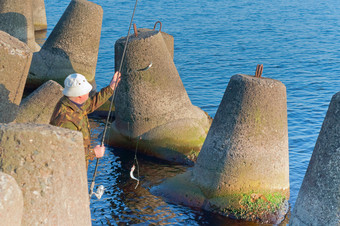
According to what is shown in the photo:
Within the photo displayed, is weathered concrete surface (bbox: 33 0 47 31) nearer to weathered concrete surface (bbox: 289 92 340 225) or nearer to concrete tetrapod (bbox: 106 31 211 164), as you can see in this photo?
concrete tetrapod (bbox: 106 31 211 164)

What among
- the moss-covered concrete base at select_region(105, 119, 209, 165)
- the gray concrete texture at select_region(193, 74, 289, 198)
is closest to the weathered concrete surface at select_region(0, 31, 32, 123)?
the gray concrete texture at select_region(193, 74, 289, 198)

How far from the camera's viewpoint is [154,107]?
414 inches

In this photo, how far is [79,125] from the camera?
6410 millimetres

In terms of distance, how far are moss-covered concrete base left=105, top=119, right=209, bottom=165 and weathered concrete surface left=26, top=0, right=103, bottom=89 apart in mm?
4772

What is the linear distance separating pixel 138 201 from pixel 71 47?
7173 millimetres

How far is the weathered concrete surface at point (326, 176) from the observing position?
590 centimetres

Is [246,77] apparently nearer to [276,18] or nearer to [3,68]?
[3,68]

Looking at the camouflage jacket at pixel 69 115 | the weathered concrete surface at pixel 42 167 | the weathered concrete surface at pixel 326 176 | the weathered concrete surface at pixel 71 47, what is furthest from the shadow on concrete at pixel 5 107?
the weathered concrete surface at pixel 71 47

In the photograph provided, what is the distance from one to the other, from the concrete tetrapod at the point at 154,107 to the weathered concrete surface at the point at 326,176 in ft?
14.1

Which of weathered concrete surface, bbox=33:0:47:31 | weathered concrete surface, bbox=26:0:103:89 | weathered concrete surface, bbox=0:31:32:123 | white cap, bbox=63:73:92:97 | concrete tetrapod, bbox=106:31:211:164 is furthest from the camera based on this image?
weathered concrete surface, bbox=33:0:47:31

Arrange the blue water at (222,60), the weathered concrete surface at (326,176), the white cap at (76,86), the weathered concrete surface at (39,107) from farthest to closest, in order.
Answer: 1. the weathered concrete surface at (39,107)
2. the blue water at (222,60)
3. the white cap at (76,86)
4. the weathered concrete surface at (326,176)

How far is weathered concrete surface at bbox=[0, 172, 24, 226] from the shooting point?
142 inches

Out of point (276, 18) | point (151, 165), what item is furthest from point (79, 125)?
point (276, 18)

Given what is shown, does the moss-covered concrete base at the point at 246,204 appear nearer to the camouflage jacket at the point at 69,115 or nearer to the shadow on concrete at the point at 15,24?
the camouflage jacket at the point at 69,115
